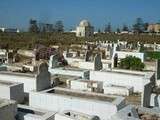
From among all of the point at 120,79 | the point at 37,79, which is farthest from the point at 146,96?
the point at 37,79

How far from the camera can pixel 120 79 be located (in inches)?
715

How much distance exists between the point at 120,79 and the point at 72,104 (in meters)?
7.02

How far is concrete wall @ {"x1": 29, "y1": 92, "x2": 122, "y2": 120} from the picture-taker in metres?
11.3

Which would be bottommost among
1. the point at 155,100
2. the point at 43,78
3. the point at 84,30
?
the point at 155,100

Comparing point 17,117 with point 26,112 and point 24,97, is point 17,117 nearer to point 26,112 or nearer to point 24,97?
point 26,112

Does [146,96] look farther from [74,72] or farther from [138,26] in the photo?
[138,26]

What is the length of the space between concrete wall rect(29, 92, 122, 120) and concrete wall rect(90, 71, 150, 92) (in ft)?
22.4

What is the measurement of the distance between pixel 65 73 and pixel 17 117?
34.2 ft

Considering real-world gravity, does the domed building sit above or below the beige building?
below

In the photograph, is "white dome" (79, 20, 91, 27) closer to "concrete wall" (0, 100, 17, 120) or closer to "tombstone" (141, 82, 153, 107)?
"tombstone" (141, 82, 153, 107)

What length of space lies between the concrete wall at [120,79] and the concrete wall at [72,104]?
6.82 metres

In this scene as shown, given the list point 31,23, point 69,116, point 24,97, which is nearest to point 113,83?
point 24,97

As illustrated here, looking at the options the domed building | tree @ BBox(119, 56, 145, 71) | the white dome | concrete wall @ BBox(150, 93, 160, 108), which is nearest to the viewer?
concrete wall @ BBox(150, 93, 160, 108)

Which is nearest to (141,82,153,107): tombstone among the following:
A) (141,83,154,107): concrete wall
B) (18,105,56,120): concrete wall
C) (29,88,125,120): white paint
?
(141,83,154,107): concrete wall
